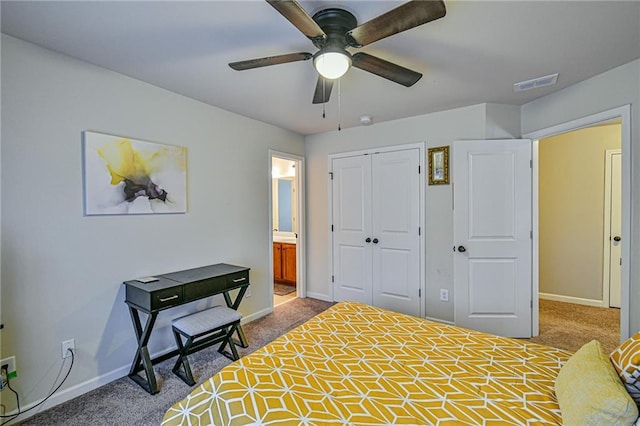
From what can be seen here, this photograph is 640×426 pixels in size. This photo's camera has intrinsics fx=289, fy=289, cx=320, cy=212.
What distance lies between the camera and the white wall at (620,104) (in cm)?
213

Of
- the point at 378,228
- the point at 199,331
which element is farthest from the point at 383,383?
the point at 378,228

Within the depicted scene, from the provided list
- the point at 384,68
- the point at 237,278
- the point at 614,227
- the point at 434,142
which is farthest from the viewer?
the point at 614,227

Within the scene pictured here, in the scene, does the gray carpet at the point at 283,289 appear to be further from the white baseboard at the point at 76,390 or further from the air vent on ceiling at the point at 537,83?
the air vent on ceiling at the point at 537,83

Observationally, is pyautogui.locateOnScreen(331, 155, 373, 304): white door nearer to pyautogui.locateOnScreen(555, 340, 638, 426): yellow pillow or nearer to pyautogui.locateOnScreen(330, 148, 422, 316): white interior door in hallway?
pyautogui.locateOnScreen(330, 148, 422, 316): white interior door in hallway

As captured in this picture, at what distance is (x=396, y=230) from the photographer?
11.7 feet

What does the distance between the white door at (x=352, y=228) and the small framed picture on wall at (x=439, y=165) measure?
0.77 metres

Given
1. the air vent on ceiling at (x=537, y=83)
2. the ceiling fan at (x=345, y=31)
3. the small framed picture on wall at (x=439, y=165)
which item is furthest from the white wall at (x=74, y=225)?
the air vent on ceiling at (x=537, y=83)

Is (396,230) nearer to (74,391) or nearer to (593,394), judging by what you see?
(593,394)

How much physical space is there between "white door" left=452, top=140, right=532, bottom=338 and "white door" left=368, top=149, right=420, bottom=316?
0.50m

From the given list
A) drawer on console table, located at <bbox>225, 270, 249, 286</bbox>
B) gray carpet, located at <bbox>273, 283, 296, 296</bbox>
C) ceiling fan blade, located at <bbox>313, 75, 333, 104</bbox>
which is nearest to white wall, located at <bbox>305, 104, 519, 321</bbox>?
gray carpet, located at <bbox>273, 283, 296, 296</bbox>

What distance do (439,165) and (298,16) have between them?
2.50m

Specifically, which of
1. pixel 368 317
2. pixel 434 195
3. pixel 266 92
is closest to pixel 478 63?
pixel 434 195

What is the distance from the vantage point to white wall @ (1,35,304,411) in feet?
6.06

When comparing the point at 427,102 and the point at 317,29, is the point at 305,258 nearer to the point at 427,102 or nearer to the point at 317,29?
the point at 427,102
